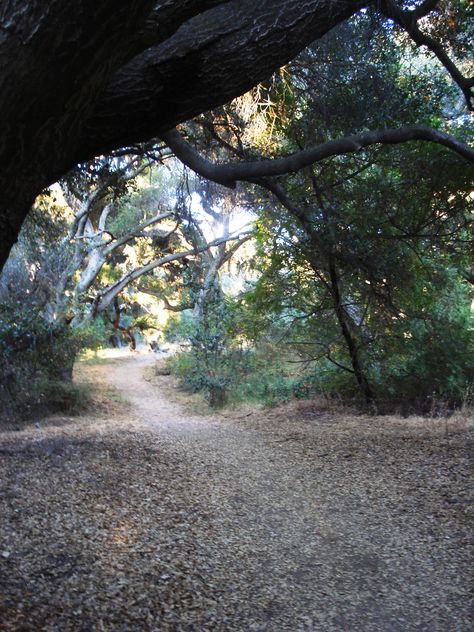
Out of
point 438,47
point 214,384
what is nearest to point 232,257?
point 214,384

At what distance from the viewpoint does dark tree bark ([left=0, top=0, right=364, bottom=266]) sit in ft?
6.13

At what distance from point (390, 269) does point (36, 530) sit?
557 centimetres

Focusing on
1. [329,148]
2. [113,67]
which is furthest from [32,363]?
[113,67]

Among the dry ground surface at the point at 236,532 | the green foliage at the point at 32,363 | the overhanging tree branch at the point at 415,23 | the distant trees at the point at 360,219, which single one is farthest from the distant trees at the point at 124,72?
the green foliage at the point at 32,363

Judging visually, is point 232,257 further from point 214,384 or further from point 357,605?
point 357,605

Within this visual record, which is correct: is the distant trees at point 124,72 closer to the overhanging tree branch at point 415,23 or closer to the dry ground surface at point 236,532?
the overhanging tree branch at point 415,23

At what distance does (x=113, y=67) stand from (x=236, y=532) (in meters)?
3.17

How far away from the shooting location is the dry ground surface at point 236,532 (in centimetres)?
278

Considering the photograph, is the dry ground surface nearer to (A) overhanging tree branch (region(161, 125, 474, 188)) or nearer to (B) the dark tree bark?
(B) the dark tree bark

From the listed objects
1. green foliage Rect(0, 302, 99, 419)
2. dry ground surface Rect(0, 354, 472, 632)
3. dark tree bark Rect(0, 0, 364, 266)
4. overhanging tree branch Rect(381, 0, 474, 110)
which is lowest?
dry ground surface Rect(0, 354, 472, 632)

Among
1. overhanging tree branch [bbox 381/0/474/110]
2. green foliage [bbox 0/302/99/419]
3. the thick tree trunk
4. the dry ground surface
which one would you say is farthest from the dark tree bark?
green foliage [bbox 0/302/99/419]

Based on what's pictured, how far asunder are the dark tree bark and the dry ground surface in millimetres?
1897

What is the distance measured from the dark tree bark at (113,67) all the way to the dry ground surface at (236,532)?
190 cm

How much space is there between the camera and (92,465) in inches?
195
